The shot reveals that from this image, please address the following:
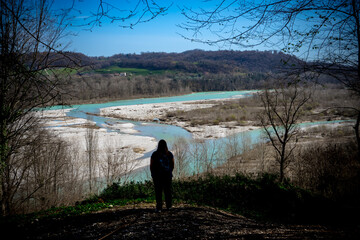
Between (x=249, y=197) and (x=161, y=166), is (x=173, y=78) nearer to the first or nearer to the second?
(x=249, y=197)

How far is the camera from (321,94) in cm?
3472

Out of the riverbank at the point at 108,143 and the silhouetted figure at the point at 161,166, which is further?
the riverbank at the point at 108,143

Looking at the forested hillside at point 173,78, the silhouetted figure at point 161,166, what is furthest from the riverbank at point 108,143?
the silhouetted figure at point 161,166

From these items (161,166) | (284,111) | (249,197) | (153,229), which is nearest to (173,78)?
(284,111)

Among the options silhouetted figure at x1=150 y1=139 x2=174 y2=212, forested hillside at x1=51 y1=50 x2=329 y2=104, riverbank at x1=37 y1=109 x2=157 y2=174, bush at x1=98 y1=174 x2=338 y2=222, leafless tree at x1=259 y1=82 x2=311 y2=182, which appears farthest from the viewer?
forested hillside at x1=51 y1=50 x2=329 y2=104

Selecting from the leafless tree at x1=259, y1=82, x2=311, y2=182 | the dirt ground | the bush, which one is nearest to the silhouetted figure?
the dirt ground

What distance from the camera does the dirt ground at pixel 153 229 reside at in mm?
4957

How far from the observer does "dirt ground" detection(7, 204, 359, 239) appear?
496cm

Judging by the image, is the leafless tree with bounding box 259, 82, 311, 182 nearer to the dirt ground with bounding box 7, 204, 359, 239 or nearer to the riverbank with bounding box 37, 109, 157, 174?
the dirt ground with bounding box 7, 204, 359, 239

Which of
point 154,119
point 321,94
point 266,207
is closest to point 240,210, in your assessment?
point 266,207

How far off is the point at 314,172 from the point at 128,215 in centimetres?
1145

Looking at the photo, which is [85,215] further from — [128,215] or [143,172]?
[143,172]

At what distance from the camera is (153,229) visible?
17.4 feet

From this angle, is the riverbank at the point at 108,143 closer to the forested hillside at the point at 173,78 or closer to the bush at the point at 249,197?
the forested hillside at the point at 173,78
